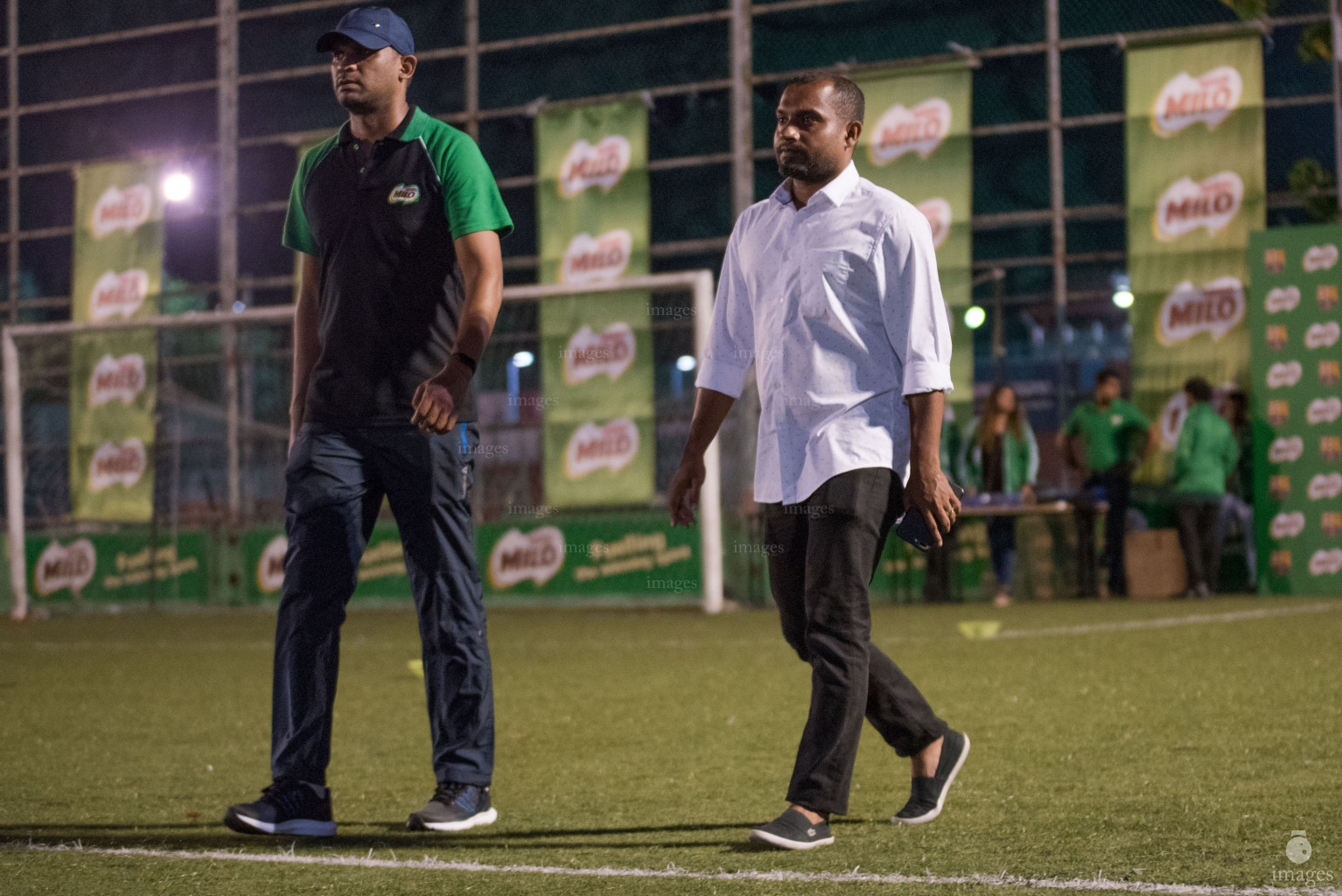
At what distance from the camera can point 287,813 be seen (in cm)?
383

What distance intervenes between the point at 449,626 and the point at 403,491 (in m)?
0.34

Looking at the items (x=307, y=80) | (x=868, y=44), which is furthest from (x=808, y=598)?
(x=307, y=80)

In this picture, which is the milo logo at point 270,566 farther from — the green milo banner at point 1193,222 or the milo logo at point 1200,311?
the milo logo at point 1200,311

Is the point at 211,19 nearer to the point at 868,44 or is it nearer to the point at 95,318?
the point at 95,318

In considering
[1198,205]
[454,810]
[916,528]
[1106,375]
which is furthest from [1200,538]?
[454,810]

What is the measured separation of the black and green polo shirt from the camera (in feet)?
12.9

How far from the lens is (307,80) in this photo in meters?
21.2

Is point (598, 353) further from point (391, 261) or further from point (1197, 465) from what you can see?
point (391, 261)

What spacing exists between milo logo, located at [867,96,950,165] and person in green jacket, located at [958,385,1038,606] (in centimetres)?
308

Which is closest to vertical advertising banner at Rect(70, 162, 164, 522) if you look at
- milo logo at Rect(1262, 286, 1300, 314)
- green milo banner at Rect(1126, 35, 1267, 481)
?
green milo banner at Rect(1126, 35, 1267, 481)

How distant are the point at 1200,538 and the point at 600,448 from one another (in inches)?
198

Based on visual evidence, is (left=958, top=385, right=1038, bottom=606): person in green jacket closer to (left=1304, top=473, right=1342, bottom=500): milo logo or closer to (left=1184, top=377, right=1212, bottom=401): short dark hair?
(left=1184, top=377, right=1212, bottom=401): short dark hair

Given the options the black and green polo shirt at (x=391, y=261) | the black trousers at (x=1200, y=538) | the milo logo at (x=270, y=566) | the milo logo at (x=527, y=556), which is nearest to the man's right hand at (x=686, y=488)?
the black and green polo shirt at (x=391, y=261)
